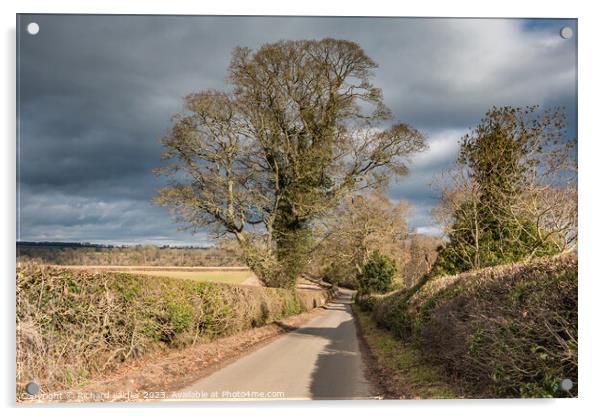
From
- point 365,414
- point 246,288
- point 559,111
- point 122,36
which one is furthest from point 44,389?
point 246,288

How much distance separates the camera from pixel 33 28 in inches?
242

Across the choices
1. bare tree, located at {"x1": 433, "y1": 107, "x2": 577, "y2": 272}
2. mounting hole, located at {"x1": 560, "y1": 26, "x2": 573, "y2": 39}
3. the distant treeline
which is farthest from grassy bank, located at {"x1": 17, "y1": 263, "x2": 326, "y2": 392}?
mounting hole, located at {"x1": 560, "y1": 26, "x2": 573, "y2": 39}

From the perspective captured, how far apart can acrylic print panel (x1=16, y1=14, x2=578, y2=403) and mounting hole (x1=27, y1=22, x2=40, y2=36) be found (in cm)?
6

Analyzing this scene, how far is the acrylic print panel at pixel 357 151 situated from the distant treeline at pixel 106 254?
3cm

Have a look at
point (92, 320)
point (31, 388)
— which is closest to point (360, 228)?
point (92, 320)

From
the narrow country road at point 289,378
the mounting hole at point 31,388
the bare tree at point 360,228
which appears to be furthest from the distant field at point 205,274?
the bare tree at point 360,228

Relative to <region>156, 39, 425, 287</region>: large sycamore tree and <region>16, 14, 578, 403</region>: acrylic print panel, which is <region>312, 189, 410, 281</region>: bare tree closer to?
<region>156, 39, 425, 287</region>: large sycamore tree

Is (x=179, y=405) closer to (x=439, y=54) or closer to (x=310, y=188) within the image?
(x=439, y=54)

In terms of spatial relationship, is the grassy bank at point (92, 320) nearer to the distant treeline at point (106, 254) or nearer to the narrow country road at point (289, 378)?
the distant treeline at point (106, 254)

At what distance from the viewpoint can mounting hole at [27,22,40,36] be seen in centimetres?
613

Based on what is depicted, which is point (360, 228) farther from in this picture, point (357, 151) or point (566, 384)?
point (566, 384)

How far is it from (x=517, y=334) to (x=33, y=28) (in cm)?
756
